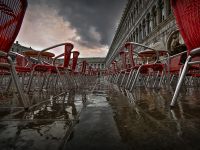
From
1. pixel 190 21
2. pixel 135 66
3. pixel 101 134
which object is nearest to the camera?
pixel 101 134

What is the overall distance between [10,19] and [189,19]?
1.35 m

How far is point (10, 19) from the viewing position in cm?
126

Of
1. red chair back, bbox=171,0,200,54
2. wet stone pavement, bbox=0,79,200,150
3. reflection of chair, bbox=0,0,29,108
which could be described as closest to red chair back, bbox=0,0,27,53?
reflection of chair, bbox=0,0,29,108

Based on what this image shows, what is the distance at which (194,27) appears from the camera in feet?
3.94

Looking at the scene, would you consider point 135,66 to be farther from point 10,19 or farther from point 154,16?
point 154,16

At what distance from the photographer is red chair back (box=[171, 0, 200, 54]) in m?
1.17

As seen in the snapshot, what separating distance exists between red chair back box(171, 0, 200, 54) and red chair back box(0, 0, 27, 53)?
4.01 ft

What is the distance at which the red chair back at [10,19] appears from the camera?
1181 millimetres

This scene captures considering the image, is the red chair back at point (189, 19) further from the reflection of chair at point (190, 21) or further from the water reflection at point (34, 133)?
the water reflection at point (34, 133)

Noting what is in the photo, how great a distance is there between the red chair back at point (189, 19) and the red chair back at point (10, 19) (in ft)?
4.01

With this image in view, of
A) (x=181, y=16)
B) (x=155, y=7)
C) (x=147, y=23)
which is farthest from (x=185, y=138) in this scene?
(x=147, y=23)

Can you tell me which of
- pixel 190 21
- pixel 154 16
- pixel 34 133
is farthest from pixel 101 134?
pixel 154 16

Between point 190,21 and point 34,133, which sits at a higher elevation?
point 190,21

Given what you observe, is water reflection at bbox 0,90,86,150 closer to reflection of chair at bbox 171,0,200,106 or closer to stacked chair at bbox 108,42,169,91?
reflection of chair at bbox 171,0,200,106
